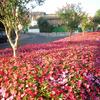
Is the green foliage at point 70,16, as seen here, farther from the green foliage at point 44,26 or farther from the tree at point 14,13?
the green foliage at point 44,26

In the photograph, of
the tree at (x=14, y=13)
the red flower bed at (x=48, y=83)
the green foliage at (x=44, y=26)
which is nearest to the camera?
the red flower bed at (x=48, y=83)

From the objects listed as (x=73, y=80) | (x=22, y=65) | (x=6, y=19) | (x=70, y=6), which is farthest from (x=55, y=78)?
(x=70, y=6)

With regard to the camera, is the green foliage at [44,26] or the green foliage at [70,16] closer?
the green foliage at [70,16]

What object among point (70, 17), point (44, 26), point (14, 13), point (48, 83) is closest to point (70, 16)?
point (70, 17)

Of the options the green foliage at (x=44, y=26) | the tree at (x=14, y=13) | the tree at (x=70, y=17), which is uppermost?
the tree at (x=14, y=13)

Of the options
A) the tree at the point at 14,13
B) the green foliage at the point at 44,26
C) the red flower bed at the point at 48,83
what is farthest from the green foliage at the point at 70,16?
the green foliage at the point at 44,26

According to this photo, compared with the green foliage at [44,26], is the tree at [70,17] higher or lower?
higher

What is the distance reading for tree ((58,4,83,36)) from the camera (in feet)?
118

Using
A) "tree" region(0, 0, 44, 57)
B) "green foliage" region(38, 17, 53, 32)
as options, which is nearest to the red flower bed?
"tree" region(0, 0, 44, 57)

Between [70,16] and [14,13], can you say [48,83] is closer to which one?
[14,13]

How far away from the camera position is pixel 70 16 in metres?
36.7

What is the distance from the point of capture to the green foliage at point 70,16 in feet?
118

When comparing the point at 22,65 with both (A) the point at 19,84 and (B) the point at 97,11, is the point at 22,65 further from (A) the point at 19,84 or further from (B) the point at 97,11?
(B) the point at 97,11

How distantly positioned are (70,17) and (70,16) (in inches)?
4.2
